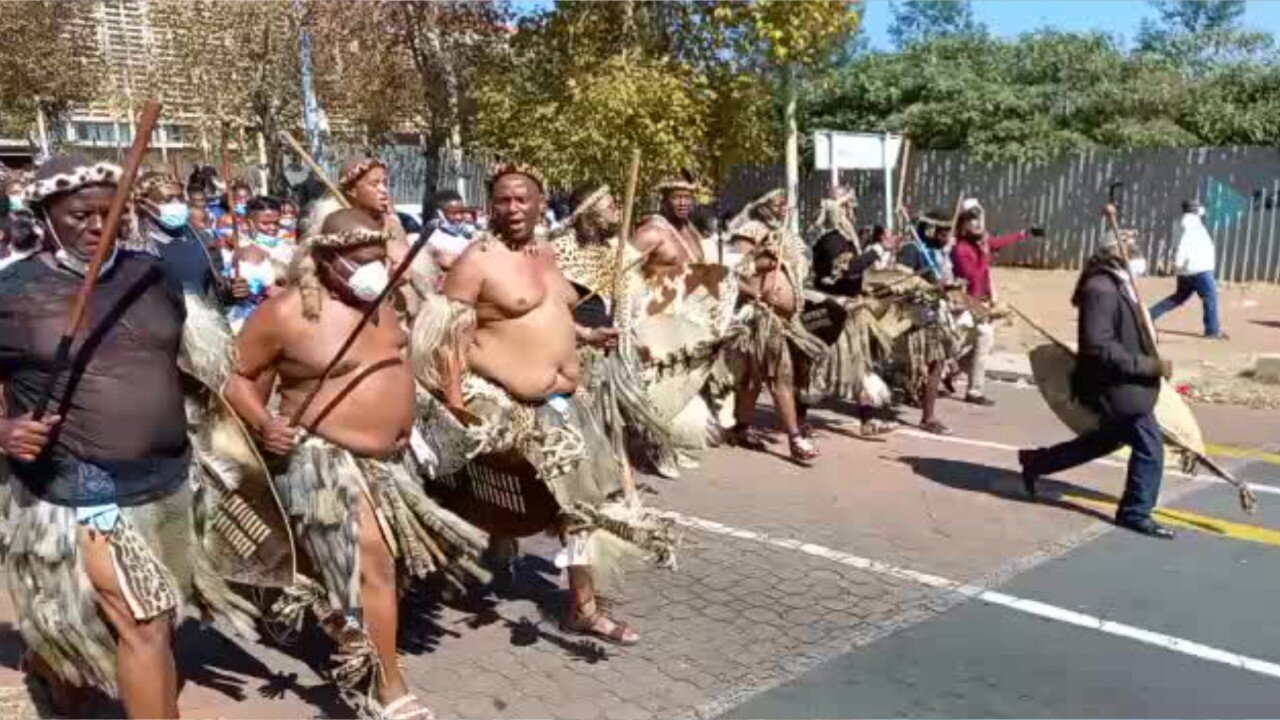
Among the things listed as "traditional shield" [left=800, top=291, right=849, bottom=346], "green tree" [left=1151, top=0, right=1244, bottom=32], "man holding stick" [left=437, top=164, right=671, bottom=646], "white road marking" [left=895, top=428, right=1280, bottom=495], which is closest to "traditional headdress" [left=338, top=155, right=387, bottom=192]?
"man holding stick" [left=437, top=164, right=671, bottom=646]

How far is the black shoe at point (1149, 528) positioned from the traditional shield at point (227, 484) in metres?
4.37

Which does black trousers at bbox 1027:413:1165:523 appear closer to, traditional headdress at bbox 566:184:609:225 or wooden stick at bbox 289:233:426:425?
traditional headdress at bbox 566:184:609:225

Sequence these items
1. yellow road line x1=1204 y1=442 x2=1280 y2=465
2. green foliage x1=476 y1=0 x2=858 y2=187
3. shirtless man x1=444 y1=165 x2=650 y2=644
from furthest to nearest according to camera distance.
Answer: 1. green foliage x1=476 y1=0 x2=858 y2=187
2. yellow road line x1=1204 y1=442 x2=1280 y2=465
3. shirtless man x1=444 y1=165 x2=650 y2=644

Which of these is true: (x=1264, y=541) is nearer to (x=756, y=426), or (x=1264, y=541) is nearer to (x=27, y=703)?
(x=756, y=426)

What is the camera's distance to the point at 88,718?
351cm

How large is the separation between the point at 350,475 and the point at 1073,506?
4.41 meters

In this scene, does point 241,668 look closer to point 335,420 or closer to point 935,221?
point 335,420

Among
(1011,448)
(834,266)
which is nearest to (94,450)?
(834,266)

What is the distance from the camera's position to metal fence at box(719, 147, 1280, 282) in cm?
1708

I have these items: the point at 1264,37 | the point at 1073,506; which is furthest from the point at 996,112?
the point at 1073,506

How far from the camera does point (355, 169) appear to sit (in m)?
5.41

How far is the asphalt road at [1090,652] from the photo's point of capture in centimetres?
382

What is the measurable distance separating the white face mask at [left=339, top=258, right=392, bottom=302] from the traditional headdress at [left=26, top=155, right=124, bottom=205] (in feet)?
2.57

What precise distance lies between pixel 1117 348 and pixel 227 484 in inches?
176
